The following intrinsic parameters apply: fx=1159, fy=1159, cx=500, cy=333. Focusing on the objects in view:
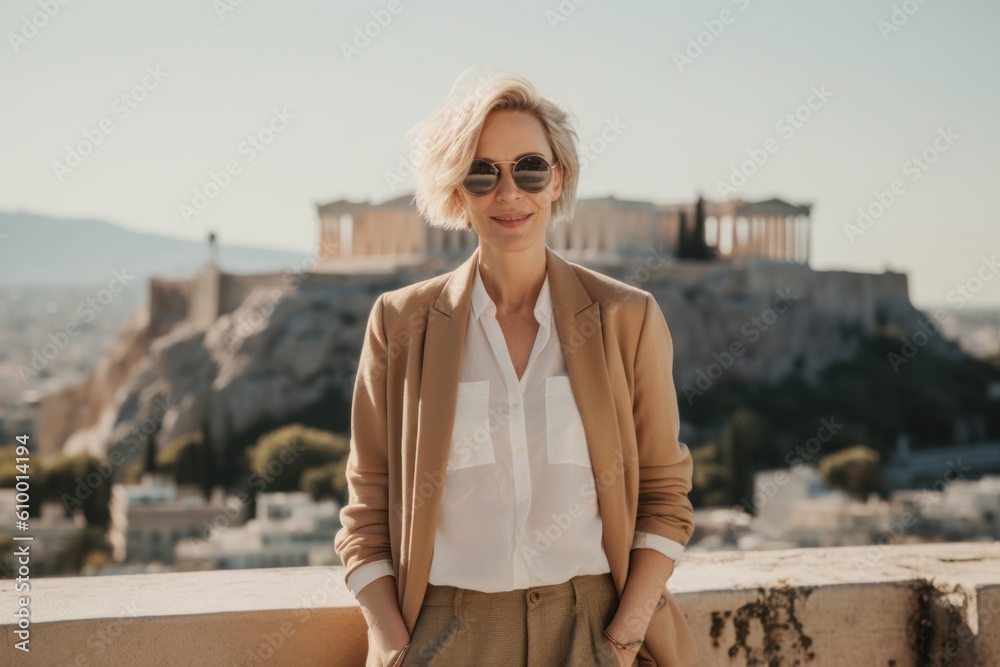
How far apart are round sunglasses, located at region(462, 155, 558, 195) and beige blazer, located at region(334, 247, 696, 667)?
0.12m

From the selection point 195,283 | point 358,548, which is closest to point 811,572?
point 358,548

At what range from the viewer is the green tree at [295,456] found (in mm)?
30688

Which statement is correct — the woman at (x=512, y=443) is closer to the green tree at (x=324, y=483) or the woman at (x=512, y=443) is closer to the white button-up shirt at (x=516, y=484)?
the white button-up shirt at (x=516, y=484)

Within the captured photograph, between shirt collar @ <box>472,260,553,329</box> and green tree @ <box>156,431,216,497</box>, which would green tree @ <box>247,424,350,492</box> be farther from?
shirt collar @ <box>472,260,553,329</box>

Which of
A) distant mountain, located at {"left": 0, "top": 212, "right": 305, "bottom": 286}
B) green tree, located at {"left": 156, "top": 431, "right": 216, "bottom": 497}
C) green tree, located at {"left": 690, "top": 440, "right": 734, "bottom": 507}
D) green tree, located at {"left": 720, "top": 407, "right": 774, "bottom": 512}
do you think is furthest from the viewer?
distant mountain, located at {"left": 0, "top": 212, "right": 305, "bottom": 286}

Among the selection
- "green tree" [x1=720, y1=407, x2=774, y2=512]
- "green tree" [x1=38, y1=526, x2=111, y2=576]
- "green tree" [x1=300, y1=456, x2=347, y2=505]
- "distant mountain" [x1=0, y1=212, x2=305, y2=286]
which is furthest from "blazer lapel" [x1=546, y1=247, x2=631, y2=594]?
"distant mountain" [x1=0, y1=212, x2=305, y2=286]

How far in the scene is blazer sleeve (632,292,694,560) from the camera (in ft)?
5.25

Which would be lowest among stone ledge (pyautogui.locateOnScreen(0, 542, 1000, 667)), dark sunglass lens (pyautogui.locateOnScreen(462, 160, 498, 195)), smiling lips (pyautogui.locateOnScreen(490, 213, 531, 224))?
stone ledge (pyautogui.locateOnScreen(0, 542, 1000, 667))

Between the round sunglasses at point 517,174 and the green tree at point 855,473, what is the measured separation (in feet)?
106

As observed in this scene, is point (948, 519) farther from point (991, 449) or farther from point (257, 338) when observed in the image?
point (257, 338)

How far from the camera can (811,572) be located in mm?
2049
